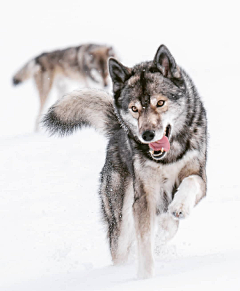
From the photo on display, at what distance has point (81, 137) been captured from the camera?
840cm

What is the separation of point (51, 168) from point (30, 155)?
71 cm

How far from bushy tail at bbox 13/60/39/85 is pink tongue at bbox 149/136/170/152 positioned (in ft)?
24.0

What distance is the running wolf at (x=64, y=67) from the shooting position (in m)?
10.2

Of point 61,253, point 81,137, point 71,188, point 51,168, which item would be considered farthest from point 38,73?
point 61,253

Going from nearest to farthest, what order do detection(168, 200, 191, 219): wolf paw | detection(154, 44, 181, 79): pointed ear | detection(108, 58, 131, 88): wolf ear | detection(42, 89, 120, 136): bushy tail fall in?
detection(168, 200, 191, 219): wolf paw → detection(154, 44, 181, 79): pointed ear → detection(108, 58, 131, 88): wolf ear → detection(42, 89, 120, 136): bushy tail

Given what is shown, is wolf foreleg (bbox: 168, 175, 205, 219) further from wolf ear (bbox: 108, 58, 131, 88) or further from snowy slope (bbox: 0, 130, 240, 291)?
wolf ear (bbox: 108, 58, 131, 88)

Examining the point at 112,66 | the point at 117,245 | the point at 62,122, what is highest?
the point at 112,66

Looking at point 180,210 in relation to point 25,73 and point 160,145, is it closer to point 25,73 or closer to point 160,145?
point 160,145

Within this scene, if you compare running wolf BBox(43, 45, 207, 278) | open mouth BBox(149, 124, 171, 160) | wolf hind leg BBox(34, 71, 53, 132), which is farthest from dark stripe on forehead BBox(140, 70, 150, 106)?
wolf hind leg BBox(34, 71, 53, 132)

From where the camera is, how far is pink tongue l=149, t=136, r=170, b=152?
11.2 feet

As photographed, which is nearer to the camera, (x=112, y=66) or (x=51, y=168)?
(x=112, y=66)

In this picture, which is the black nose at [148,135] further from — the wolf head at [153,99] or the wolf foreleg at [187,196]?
the wolf foreleg at [187,196]

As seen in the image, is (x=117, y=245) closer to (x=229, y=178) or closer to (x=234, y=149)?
(x=229, y=178)

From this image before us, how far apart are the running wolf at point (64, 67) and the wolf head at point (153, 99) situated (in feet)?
21.2
